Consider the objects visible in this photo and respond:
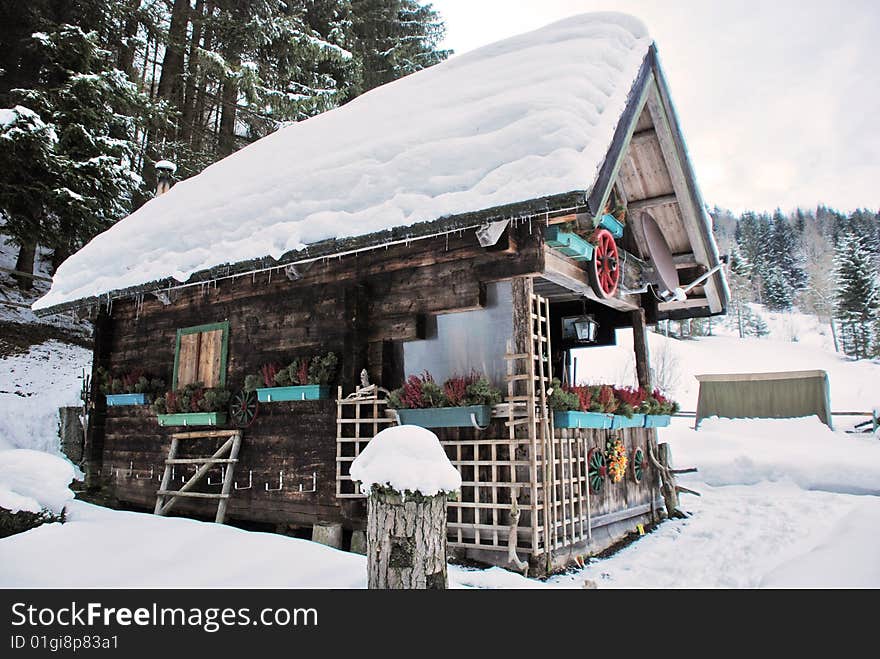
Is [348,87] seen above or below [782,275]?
below

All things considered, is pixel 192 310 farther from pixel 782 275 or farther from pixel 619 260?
pixel 782 275

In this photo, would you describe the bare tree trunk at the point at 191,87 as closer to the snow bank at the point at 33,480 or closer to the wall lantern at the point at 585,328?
the wall lantern at the point at 585,328

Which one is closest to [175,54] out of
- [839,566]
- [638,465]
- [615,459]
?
[638,465]

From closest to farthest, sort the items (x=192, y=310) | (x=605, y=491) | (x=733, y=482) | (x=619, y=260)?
(x=605, y=491)
(x=619, y=260)
(x=192, y=310)
(x=733, y=482)

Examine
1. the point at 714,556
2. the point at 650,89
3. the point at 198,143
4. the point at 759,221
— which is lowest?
the point at 714,556

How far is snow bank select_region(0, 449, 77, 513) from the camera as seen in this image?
18.0 ft

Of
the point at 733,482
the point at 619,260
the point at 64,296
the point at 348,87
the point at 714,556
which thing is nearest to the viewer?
the point at 714,556

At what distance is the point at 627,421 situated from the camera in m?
8.28

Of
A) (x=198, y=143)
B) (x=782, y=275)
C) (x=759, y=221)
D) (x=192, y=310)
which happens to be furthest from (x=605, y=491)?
(x=759, y=221)

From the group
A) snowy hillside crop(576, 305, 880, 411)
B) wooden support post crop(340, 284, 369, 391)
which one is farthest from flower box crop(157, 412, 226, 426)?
snowy hillside crop(576, 305, 880, 411)

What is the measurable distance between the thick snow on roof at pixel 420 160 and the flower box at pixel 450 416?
1976 mm

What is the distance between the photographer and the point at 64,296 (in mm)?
10781

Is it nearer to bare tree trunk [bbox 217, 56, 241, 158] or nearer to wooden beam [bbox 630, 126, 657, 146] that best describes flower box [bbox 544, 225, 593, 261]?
wooden beam [bbox 630, 126, 657, 146]
